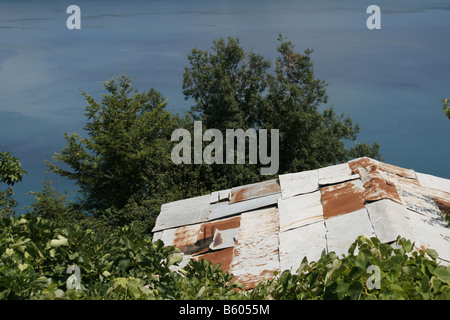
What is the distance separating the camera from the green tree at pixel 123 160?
1490 centimetres

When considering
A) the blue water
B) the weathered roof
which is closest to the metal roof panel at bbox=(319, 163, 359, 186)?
the weathered roof

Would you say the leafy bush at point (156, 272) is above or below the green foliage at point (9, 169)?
above

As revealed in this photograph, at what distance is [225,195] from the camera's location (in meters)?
9.12

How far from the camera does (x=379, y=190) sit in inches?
275

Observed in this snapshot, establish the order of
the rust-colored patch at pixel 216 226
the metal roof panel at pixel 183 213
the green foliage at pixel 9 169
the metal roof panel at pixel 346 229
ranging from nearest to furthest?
the metal roof panel at pixel 346 229 → the rust-colored patch at pixel 216 226 → the metal roof panel at pixel 183 213 → the green foliage at pixel 9 169

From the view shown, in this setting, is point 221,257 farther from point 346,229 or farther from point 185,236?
point 346,229

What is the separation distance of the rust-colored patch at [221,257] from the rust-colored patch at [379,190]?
217 cm

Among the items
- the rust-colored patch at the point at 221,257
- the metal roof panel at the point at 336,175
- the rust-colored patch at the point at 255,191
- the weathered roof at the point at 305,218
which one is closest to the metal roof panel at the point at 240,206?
the weathered roof at the point at 305,218

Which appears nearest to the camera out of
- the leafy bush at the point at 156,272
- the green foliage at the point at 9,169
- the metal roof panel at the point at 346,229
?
the leafy bush at the point at 156,272

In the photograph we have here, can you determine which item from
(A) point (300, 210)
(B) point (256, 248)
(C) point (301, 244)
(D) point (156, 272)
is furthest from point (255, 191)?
(D) point (156, 272)

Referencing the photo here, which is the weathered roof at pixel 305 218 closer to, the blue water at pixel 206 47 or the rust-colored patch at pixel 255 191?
the rust-colored patch at pixel 255 191

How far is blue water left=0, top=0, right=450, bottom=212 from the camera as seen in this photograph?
42.2 m

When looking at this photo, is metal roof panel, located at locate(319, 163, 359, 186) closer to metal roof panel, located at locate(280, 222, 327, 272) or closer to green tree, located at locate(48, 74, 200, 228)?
metal roof panel, located at locate(280, 222, 327, 272)

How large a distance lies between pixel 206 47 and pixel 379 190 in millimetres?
57639
